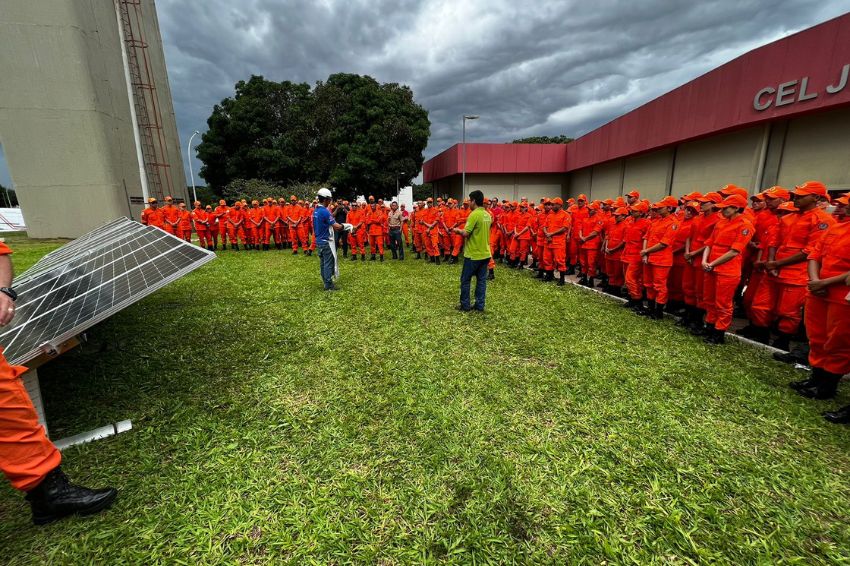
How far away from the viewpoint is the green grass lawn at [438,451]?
2066 mm

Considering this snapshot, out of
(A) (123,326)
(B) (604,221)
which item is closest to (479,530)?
(A) (123,326)

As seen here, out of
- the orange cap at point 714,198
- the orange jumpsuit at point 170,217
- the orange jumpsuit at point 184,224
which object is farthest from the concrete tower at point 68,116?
the orange cap at point 714,198

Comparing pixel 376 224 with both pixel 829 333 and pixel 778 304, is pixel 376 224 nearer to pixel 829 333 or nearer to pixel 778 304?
pixel 778 304

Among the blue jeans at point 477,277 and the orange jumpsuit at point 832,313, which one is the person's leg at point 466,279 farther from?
the orange jumpsuit at point 832,313

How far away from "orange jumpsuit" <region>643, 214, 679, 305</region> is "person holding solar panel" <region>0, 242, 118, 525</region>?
701 centimetres

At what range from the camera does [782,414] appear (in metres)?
3.29

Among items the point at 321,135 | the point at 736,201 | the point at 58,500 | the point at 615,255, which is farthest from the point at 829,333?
Answer: the point at 321,135

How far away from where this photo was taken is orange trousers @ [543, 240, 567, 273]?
857cm

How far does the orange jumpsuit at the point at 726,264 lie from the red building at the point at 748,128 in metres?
7.63

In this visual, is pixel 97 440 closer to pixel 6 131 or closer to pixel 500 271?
pixel 500 271

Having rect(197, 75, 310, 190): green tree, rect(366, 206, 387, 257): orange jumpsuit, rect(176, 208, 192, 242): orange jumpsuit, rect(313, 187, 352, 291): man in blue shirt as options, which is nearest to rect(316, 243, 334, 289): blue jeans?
rect(313, 187, 352, 291): man in blue shirt

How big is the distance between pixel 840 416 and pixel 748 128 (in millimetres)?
12184

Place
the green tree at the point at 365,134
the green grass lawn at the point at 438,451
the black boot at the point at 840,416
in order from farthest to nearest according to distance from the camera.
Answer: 1. the green tree at the point at 365,134
2. the black boot at the point at 840,416
3. the green grass lawn at the point at 438,451

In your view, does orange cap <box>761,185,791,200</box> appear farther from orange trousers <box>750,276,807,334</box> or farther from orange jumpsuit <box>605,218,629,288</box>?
orange jumpsuit <box>605,218,629,288</box>
